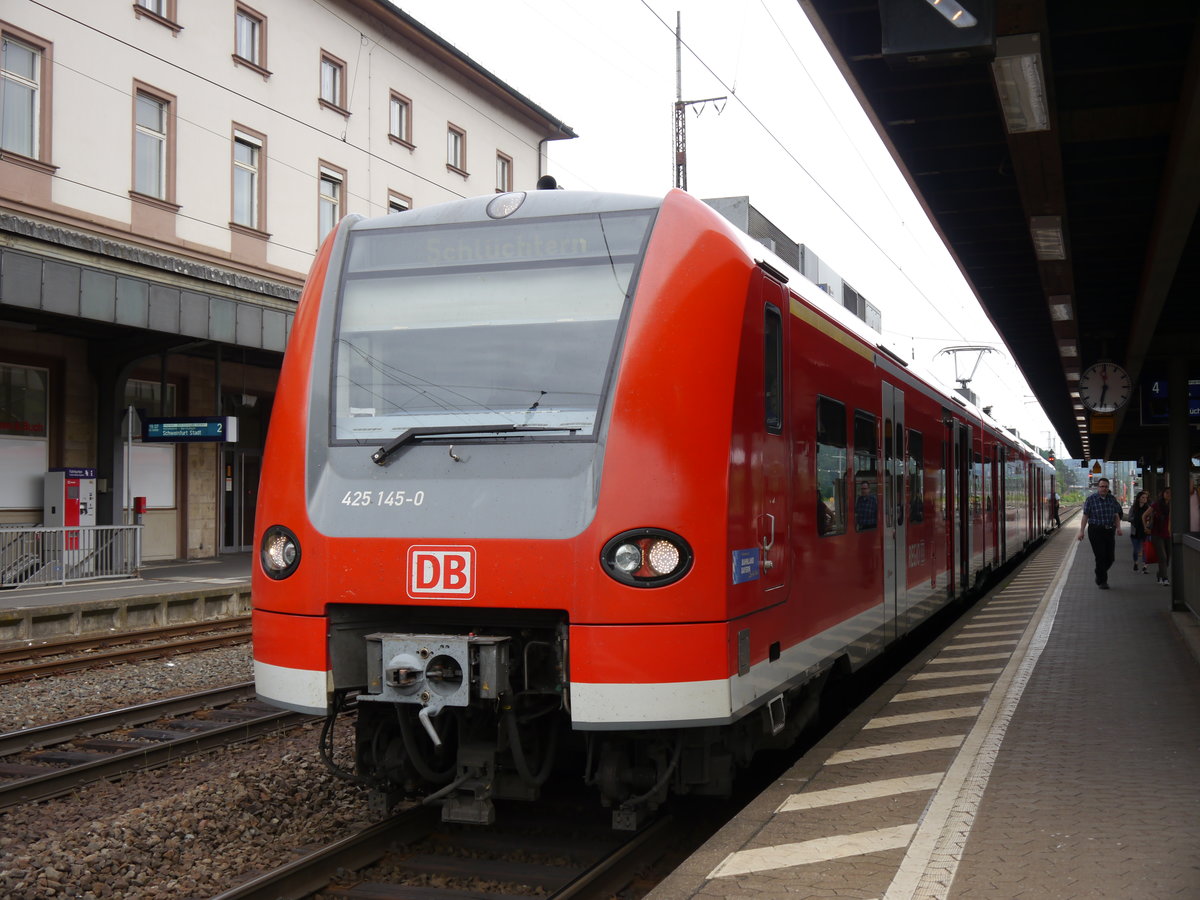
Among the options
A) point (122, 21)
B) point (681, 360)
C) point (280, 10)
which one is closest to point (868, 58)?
point (681, 360)

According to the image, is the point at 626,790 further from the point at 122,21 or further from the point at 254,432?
the point at 254,432

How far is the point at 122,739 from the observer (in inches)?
320

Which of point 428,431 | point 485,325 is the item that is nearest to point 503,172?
point 485,325

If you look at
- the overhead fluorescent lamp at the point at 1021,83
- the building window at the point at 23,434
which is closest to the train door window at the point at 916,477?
the overhead fluorescent lamp at the point at 1021,83

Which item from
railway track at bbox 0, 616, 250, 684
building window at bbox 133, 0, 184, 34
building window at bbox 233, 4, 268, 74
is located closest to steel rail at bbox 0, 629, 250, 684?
railway track at bbox 0, 616, 250, 684

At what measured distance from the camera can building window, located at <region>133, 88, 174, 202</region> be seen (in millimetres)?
21984

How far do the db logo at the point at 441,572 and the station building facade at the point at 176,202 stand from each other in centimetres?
1374

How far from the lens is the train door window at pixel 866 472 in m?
7.73

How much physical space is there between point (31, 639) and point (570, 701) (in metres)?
11.2

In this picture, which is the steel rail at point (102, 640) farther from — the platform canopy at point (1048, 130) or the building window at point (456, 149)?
the building window at point (456, 149)

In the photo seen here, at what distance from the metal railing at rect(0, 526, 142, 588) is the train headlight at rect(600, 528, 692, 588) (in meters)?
15.1

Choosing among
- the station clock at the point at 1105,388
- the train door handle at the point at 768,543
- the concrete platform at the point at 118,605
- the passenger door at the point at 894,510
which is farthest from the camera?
the station clock at the point at 1105,388

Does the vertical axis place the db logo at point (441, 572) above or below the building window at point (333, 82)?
below

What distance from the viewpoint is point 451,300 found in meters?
5.58
